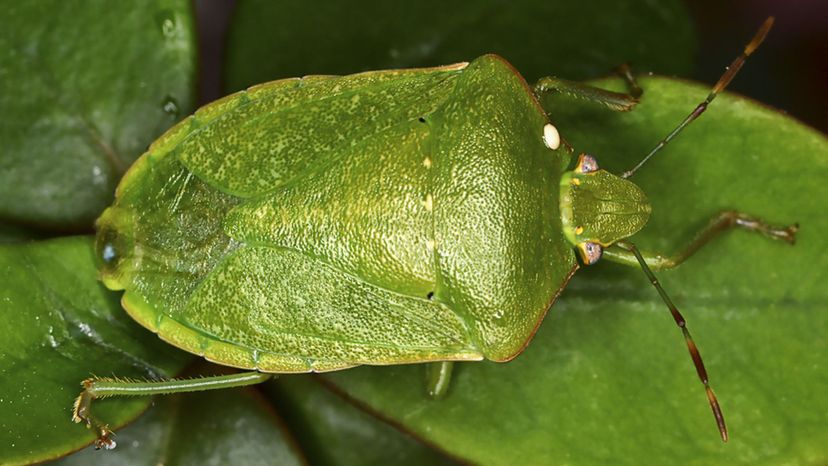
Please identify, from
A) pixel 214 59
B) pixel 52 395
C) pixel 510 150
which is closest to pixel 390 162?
pixel 510 150

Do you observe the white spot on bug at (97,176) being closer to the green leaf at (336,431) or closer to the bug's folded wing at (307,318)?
the bug's folded wing at (307,318)

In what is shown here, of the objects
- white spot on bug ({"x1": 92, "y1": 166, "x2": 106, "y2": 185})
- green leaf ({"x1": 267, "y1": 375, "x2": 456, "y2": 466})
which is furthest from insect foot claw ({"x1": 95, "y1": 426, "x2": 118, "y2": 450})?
white spot on bug ({"x1": 92, "y1": 166, "x2": 106, "y2": 185})

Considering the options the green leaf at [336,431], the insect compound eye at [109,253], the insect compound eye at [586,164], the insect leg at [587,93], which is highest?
the insect leg at [587,93]

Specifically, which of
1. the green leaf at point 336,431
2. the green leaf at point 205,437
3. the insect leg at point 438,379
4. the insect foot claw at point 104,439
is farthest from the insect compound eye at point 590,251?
the insect foot claw at point 104,439

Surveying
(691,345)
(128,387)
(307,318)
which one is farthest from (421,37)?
(128,387)

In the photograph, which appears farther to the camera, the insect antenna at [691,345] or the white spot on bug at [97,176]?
the white spot on bug at [97,176]
